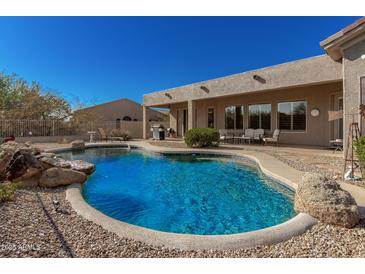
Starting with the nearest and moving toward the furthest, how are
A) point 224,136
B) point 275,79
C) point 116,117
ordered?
1. point 275,79
2. point 224,136
3. point 116,117

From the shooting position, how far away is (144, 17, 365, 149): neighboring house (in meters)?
6.65

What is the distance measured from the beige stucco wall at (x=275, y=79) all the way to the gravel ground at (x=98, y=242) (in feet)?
25.4

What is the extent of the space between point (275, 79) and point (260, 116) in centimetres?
413

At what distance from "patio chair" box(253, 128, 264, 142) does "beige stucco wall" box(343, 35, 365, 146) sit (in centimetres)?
640

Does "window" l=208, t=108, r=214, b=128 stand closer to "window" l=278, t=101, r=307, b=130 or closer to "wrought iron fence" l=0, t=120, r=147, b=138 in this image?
"window" l=278, t=101, r=307, b=130

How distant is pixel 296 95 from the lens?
485 inches

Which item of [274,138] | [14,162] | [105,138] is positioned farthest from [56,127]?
[274,138]

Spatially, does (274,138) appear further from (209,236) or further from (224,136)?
(209,236)

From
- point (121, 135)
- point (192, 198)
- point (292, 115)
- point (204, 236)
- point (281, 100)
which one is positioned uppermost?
point (281, 100)

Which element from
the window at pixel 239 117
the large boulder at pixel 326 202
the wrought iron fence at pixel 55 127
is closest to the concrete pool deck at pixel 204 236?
the large boulder at pixel 326 202

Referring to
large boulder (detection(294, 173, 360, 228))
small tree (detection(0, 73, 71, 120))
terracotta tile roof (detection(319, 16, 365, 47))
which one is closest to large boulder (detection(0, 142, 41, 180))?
large boulder (detection(294, 173, 360, 228))

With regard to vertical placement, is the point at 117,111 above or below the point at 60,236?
above
